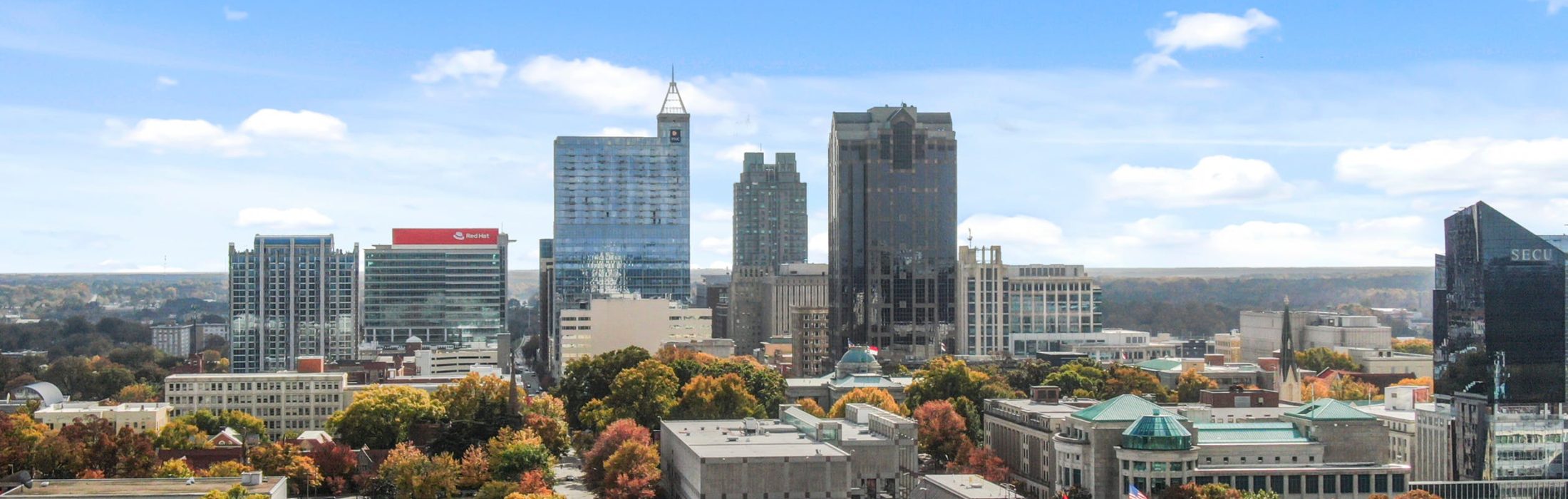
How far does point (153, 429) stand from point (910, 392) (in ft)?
261

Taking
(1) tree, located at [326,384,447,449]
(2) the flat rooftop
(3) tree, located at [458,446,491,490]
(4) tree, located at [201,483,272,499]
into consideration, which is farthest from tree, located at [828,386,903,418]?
(4) tree, located at [201,483,272,499]

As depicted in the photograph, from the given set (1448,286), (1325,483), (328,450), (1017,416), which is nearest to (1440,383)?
(1448,286)

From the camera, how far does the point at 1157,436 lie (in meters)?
124

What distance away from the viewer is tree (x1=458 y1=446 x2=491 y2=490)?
13538 centimetres

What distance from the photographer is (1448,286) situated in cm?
15200

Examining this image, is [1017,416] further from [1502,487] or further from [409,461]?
[409,461]

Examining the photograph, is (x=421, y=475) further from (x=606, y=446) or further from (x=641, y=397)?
(x=641, y=397)

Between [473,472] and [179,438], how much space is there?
1542 inches

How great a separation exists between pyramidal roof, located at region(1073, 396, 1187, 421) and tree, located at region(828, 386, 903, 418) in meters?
45.5

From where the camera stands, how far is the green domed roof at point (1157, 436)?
12394 centimetres

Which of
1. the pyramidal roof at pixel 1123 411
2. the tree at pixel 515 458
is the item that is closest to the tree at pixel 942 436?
the pyramidal roof at pixel 1123 411

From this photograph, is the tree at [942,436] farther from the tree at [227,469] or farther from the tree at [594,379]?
the tree at [227,469]

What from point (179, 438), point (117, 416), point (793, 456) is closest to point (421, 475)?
point (793, 456)

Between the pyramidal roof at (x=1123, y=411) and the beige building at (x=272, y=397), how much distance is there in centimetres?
9813
